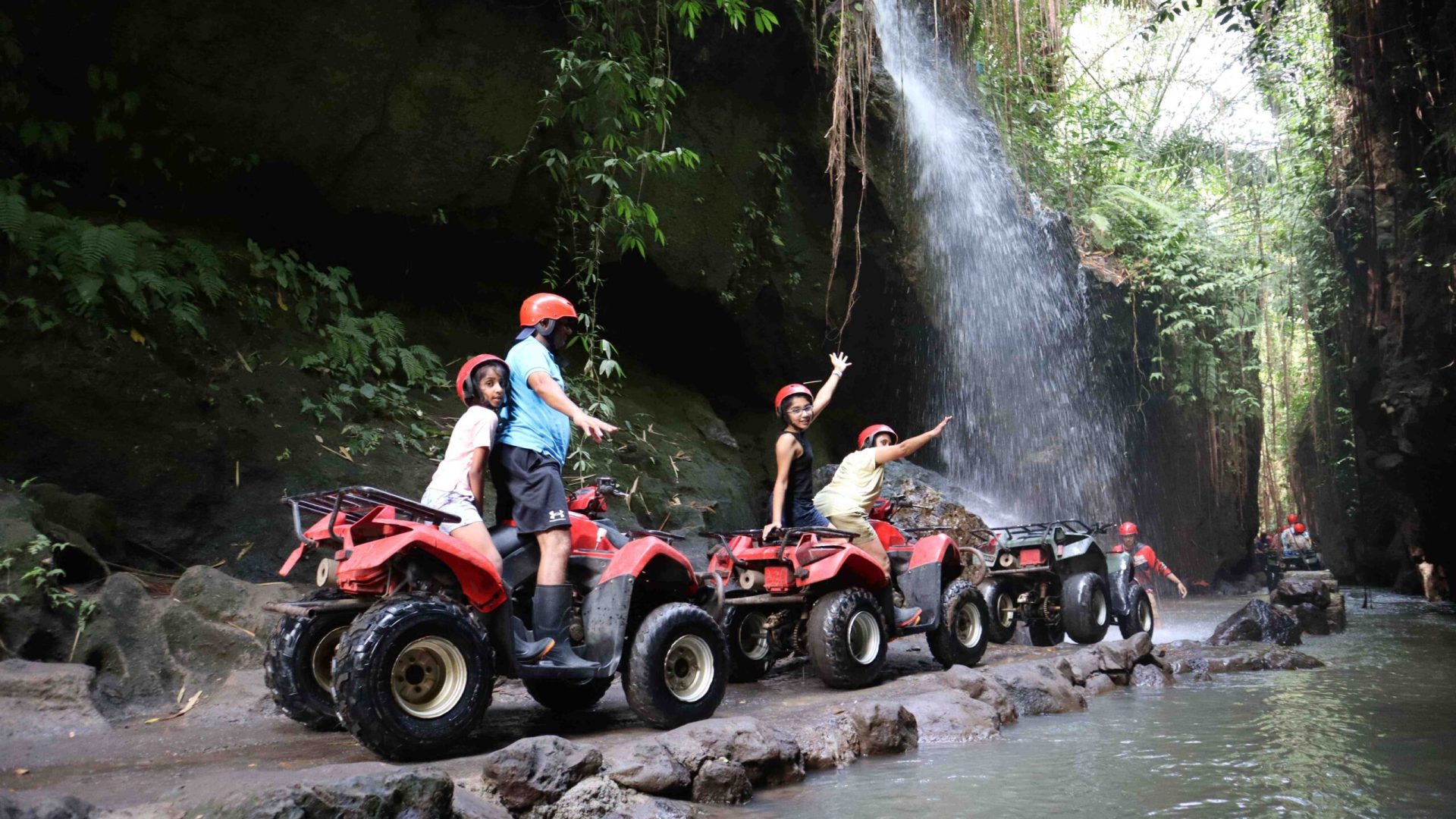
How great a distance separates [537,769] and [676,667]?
1507 millimetres

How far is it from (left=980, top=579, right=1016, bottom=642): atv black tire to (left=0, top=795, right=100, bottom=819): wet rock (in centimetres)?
771

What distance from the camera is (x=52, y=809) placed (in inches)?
120

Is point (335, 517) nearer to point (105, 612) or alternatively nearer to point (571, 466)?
point (105, 612)

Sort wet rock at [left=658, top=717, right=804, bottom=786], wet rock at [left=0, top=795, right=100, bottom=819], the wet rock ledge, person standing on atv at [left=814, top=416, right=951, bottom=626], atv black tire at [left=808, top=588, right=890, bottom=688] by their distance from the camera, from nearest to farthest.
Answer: wet rock at [left=0, top=795, right=100, bottom=819], the wet rock ledge, wet rock at [left=658, top=717, right=804, bottom=786], atv black tire at [left=808, top=588, right=890, bottom=688], person standing on atv at [left=814, top=416, right=951, bottom=626]

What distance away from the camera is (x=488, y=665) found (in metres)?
4.38

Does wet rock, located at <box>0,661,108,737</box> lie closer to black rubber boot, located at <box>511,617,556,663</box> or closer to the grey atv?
black rubber boot, located at <box>511,617,556,663</box>

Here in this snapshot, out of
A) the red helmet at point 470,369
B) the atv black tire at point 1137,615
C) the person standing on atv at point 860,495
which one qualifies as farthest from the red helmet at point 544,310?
the atv black tire at point 1137,615

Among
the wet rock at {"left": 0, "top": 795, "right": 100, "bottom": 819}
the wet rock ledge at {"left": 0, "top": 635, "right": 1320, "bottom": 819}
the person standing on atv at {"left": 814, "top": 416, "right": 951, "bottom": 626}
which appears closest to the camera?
the wet rock at {"left": 0, "top": 795, "right": 100, "bottom": 819}

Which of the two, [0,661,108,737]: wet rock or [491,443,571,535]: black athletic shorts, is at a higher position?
[491,443,571,535]: black athletic shorts

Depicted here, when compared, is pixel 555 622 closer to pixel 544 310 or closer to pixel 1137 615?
pixel 544 310

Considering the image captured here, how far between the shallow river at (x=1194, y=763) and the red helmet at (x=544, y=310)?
2667 mm

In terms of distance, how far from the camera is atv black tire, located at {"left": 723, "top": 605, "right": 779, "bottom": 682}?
23.7 ft

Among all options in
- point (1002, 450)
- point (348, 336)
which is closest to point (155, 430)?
point (348, 336)

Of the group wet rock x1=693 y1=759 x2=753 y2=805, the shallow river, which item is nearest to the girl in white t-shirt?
wet rock x1=693 y1=759 x2=753 y2=805
